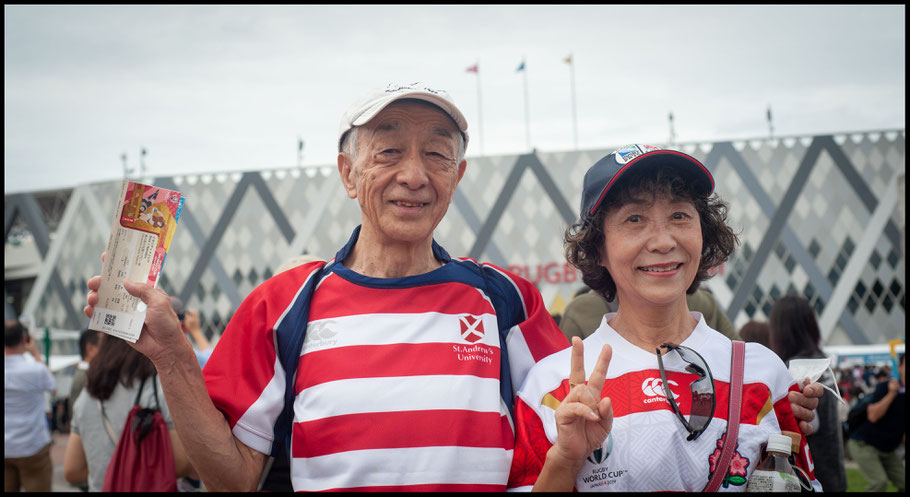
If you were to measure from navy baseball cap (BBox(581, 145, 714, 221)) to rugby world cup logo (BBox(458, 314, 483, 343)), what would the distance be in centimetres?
50

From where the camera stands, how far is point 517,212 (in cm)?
1694

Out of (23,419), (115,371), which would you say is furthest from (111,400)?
(23,419)

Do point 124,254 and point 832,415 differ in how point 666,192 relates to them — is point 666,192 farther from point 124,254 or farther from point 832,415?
point 832,415

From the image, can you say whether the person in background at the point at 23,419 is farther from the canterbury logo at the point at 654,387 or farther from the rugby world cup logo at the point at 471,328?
the canterbury logo at the point at 654,387

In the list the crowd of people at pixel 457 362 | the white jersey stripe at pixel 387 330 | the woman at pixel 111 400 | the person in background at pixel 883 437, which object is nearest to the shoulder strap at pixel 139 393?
the woman at pixel 111 400

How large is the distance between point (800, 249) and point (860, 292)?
1.94m

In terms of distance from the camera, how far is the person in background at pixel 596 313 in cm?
309

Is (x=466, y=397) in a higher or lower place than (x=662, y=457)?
higher

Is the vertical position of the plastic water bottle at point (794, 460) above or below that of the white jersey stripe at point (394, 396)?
below

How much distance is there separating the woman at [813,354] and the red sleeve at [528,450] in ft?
9.02

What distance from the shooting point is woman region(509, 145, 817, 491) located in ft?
5.58

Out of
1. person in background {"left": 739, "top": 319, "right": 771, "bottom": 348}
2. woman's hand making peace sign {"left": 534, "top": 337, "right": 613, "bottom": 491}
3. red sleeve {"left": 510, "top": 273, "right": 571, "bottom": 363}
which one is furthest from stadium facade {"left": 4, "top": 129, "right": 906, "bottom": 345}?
woman's hand making peace sign {"left": 534, "top": 337, "right": 613, "bottom": 491}

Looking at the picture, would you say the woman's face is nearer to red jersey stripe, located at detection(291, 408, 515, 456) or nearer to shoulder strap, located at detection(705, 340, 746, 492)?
shoulder strap, located at detection(705, 340, 746, 492)

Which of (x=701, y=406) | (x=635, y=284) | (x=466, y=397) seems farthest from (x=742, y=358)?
(x=466, y=397)
